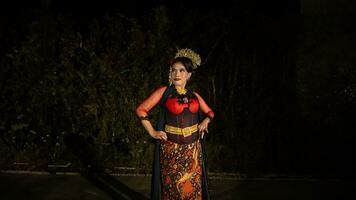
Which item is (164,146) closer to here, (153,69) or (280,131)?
(153,69)

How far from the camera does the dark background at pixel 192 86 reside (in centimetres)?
711

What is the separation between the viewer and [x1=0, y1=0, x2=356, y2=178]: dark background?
7113 mm

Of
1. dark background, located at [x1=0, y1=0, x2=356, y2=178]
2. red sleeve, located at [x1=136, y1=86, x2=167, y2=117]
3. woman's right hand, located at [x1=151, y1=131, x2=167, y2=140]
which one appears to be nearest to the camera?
woman's right hand, located at [x1=151, y1=131, x2=167, y2=140]

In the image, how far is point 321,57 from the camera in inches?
292

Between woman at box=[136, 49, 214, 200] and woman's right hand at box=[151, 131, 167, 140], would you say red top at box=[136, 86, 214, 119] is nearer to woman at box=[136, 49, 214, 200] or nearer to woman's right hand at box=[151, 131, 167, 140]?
woman at box=[136, 49, 214, 200]

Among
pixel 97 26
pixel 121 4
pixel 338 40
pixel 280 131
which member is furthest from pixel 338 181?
pixel 121 4

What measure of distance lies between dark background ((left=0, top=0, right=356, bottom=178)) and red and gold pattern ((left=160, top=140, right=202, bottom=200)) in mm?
2960

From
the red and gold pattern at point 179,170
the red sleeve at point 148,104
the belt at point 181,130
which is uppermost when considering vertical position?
the red sleeve at point 148,104

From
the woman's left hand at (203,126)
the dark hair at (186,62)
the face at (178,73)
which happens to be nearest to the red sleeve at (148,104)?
the face at (178,73)

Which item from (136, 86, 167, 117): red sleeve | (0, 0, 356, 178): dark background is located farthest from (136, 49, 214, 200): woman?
(0, 0, 356, 178): dark background

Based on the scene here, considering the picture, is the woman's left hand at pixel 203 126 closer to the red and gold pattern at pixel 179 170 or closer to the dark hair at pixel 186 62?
the red and gold pattern at pixel 179 170

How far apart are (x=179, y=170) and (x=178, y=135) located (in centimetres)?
35

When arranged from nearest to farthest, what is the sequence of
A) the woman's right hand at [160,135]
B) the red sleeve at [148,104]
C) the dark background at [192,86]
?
1. the woman's right hand at [160,135]
2. the red sleeve at [148,104]
3. the dark background at [192,86]

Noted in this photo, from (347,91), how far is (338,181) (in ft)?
5.40
